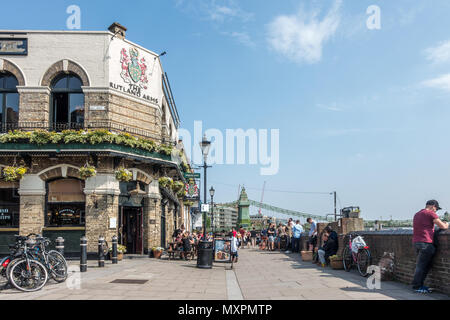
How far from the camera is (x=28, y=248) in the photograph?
970 cm

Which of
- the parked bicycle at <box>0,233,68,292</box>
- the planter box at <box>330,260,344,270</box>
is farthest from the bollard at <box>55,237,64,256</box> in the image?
the planter box at <box>330,260,344,270</box>

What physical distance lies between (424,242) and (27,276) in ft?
27.1

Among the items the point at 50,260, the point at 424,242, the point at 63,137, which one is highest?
the point at 63,137

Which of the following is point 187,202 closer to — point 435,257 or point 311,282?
point 311,282

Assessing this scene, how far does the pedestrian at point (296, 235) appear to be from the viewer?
2169cm

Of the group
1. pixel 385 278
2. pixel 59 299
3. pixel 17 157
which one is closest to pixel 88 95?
pixel 17 157

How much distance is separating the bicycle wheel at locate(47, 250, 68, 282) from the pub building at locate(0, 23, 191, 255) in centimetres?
832

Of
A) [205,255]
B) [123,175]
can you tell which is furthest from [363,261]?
[123,175]

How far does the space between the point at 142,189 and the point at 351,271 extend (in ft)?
38.7

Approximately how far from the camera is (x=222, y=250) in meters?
17.4

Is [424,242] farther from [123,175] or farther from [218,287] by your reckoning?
[123,175]

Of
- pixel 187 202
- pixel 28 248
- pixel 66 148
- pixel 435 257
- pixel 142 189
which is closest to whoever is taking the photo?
pixel 435 257

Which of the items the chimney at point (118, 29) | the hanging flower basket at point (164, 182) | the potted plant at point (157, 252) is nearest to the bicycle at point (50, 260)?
the potted plant at point (157, 252)
